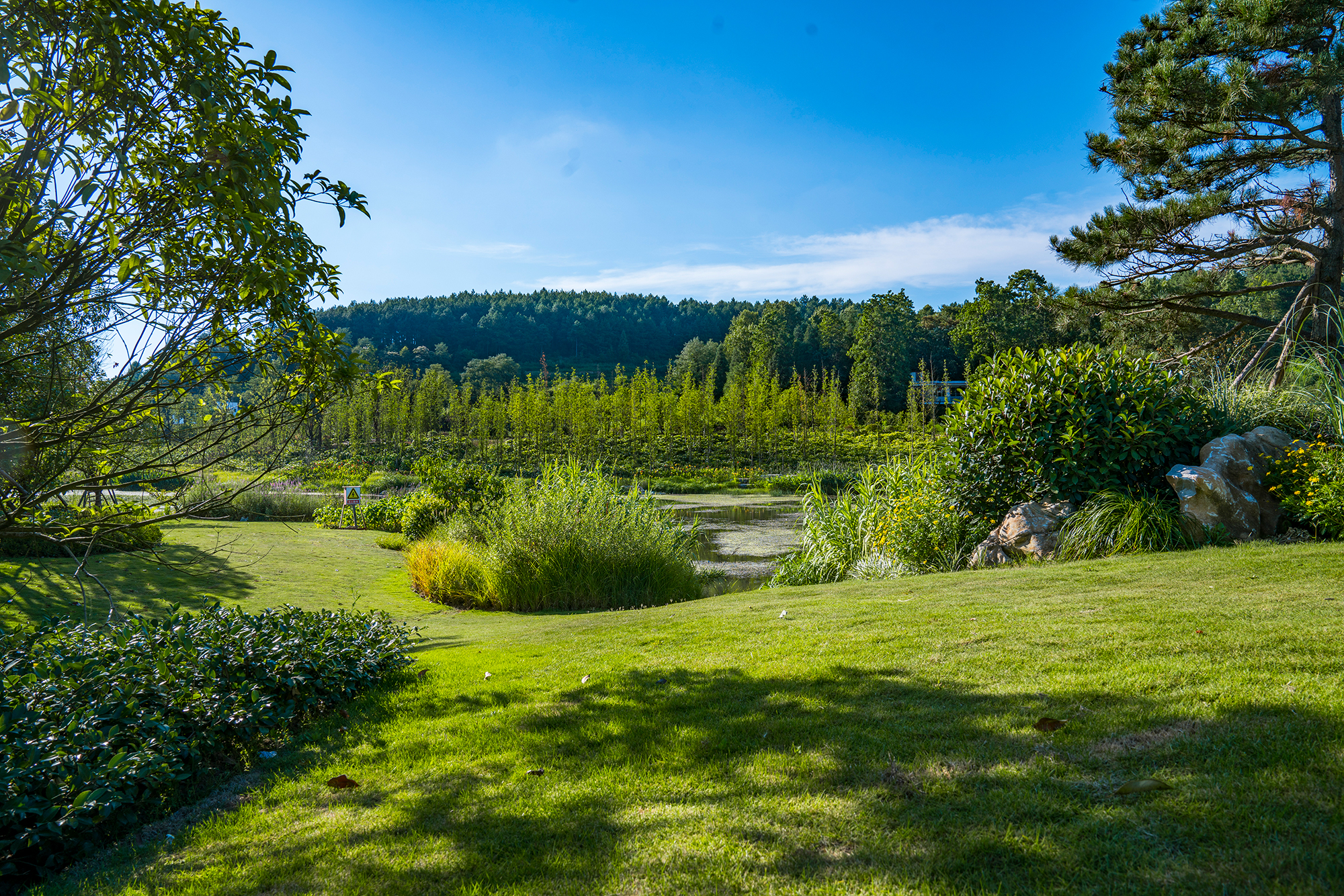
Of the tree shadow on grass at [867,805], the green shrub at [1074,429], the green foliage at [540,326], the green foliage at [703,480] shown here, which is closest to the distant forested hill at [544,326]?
the green foliage at [540,326]

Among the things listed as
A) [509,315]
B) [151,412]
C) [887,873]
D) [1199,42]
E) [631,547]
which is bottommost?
[631,547]

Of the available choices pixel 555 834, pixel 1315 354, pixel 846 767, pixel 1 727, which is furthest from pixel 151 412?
pixel 1315 354

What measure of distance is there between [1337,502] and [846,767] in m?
6.82

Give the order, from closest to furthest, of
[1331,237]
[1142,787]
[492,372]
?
1. [1142,787]
2. [1331,237]
3. [492,372]

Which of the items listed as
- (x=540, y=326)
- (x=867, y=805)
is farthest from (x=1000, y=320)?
(x=540, y=326)

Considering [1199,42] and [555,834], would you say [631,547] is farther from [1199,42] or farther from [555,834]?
[1199,42]

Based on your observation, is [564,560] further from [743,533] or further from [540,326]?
[540,326]

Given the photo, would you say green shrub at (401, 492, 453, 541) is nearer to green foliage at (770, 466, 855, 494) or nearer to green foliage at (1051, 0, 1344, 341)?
green foliage at (1051, 0, 1344, 341)

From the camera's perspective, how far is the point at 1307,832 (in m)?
1.81

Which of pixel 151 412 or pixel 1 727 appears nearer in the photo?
pixel 1 727

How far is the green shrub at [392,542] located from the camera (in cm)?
1341

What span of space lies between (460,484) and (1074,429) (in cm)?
1148

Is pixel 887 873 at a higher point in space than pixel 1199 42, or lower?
lower

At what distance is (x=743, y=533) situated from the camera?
57.0 feet
